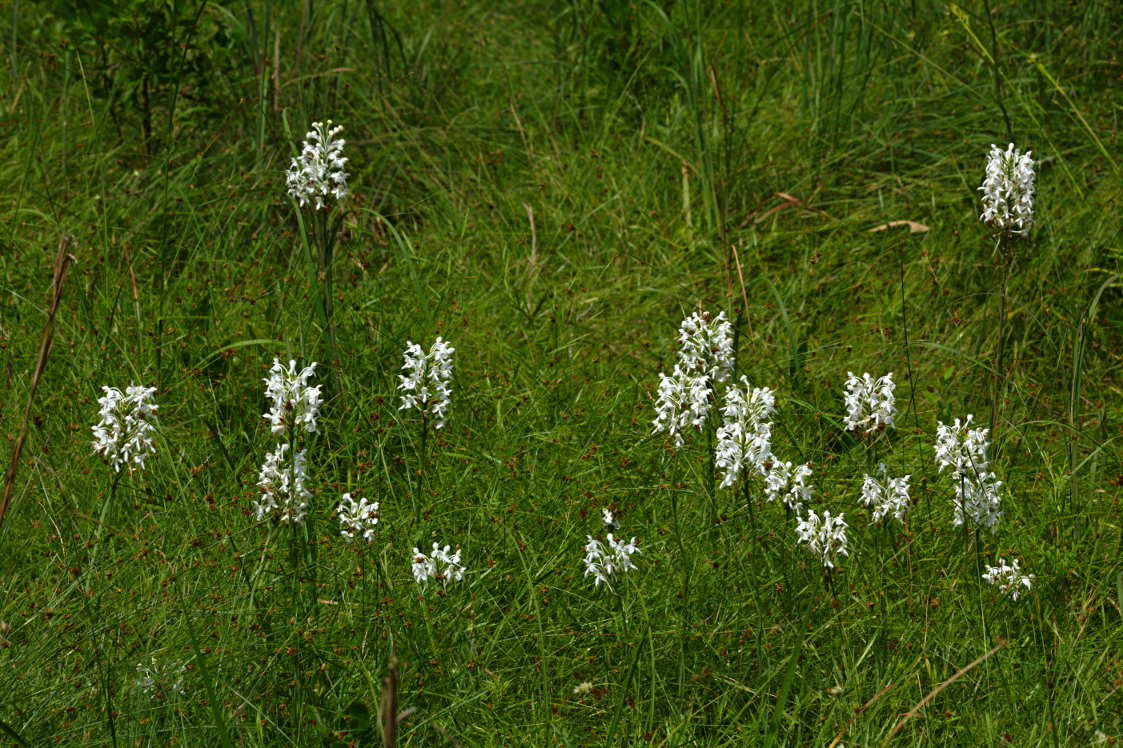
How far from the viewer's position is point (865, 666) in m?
2.62

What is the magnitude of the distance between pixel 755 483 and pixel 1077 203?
1972 mm

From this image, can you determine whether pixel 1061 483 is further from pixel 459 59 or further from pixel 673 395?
pixel 459 59

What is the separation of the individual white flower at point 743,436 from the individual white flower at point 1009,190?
0.79m

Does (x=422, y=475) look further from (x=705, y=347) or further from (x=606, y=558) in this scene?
(x=705, y=347)

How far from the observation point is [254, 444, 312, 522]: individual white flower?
243 centimetres

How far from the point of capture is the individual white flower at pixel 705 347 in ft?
8.63

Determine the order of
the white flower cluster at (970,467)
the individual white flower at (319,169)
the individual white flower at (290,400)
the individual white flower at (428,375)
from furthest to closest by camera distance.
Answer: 1. the individual white flower at (319,169)
2. the individual white flower at (428,375)
3. the white flower cluster at (970,467)
4. the individual white flower at (290,400)

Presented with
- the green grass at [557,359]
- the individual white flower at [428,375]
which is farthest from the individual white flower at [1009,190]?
the individual white flower at [428,375]

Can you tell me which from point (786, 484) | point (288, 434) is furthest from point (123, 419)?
point (786, 484)

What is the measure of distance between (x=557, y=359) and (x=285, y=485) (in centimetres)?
140

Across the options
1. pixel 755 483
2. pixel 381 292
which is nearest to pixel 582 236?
pixel 381 292

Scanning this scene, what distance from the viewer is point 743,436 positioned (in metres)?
2.52

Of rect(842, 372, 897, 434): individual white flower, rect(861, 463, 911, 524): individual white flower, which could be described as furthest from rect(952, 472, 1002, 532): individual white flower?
rect(842, 372, 897, 434): individual white flower

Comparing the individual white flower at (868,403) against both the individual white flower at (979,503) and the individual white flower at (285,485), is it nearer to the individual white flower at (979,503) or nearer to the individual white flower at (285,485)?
the individual white flower at (979,503)
